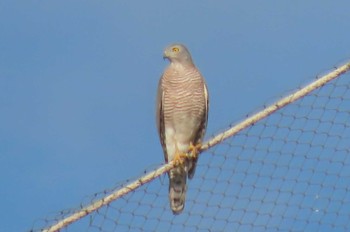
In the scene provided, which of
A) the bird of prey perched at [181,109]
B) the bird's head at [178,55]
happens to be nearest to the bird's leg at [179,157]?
the bird of prey perched at [181,109]

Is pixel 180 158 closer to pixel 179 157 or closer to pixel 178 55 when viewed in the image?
pixel 179 157

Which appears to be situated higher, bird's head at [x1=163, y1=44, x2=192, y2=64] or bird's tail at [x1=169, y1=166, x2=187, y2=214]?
bird's tail at [x1=169, y1=166, x2=187, y2=214]

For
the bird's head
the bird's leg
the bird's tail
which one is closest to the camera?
the bird's leg

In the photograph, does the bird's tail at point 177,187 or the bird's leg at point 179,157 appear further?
the bird's tail at point 177,187

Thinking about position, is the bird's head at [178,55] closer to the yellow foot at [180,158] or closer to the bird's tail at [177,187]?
the yellow foot at [180,158]

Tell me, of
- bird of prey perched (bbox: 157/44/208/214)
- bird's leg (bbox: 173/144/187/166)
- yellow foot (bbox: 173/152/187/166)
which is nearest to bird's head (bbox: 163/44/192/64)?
bird of prey perched (bbox: 157/44/208/214)

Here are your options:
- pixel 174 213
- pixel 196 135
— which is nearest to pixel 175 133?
pixel 196 135

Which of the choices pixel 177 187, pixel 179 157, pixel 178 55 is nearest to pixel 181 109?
pixel 178 55

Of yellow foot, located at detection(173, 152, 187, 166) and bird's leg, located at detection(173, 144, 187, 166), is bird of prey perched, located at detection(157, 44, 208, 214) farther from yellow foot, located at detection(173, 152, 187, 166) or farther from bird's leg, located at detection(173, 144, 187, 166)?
yellow foot, located at detection(173, 152, 187, 166)
